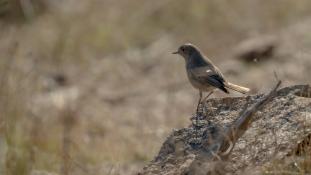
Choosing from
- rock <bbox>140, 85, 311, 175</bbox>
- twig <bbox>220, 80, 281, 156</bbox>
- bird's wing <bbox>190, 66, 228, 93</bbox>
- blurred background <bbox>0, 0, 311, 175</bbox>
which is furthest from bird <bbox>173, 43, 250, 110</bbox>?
twig <bbox>220, 80, 281, 156</bbox>

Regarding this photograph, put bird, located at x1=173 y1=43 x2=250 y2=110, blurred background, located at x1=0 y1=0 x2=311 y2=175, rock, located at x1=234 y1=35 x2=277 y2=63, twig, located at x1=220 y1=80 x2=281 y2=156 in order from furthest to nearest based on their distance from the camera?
rock, located at x1=234 y1=35 x2=277 y2=63
blurred background, located at x1=0 y1=0 x2=311 y2=175
bird, located at x1=173 y1=43 x2=250 y2=110
twig, located at x1=220 y1=80 x2=281 y2=156

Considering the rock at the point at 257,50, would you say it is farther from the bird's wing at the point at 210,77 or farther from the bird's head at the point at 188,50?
the bird's wing at the point at 210,77

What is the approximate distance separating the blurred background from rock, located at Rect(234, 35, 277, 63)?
2cm

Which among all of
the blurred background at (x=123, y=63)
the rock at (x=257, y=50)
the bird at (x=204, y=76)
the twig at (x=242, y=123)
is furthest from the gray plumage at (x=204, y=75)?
the rock at (x=257, y=50)

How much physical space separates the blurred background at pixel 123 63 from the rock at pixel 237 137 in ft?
8.51

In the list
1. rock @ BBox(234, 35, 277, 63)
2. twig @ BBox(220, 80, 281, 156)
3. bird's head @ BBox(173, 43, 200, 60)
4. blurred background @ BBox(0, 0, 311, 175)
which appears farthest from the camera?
rock @ BBox(234, 35, 277, 63)

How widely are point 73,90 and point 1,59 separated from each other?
118 centimetres

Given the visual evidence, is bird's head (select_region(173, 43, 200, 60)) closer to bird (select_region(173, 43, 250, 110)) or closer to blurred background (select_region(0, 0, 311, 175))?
bird (select_region(173, 43, 250, 110))

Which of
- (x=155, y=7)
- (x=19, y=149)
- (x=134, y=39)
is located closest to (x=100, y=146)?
(x=19, y=149)

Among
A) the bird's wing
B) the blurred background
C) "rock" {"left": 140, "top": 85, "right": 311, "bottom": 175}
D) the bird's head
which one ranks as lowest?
"rock" {"left": 140, "top": 85, "right": 311, "bottom": 175}

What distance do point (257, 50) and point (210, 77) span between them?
661 centimetres

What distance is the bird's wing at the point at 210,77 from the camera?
8391mm

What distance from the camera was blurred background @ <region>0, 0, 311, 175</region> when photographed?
1130 centimetres

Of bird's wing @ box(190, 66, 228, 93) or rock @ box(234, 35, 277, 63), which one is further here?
rock @ box(234, 35, 277, 63)
